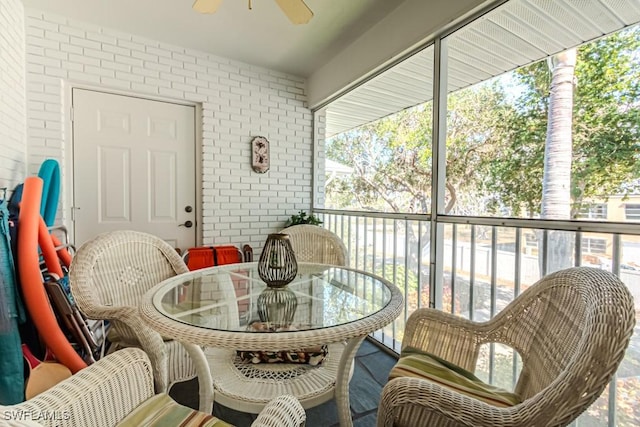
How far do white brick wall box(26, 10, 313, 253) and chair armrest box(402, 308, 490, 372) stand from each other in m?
2.49

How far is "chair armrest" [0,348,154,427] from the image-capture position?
709 mm

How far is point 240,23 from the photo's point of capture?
8.52 feet

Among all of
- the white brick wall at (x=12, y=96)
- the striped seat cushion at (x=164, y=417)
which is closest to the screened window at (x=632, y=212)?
the striped seat cushion at (x=164, y=417)

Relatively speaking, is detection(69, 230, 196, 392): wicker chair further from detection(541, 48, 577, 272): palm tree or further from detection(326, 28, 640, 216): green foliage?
detection(541, 48, 577, 272): palm tree

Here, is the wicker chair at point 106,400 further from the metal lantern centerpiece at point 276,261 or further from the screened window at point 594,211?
the screened window at point 594,211

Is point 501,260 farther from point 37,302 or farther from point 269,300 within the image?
point 37,302

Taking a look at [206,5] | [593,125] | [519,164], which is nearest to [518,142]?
[519,164]

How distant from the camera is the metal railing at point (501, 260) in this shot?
1.36 metres

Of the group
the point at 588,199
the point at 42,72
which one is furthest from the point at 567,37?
the point at 42,72

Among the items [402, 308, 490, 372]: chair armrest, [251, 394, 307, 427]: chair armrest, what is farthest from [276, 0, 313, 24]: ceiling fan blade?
[251, 394, 307, 427]: chair armrest

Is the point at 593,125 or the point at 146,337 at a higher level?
the point at 593,125

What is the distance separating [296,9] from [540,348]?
183 cm

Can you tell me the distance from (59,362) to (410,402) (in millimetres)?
1920

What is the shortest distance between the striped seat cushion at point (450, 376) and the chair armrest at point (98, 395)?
82cm
